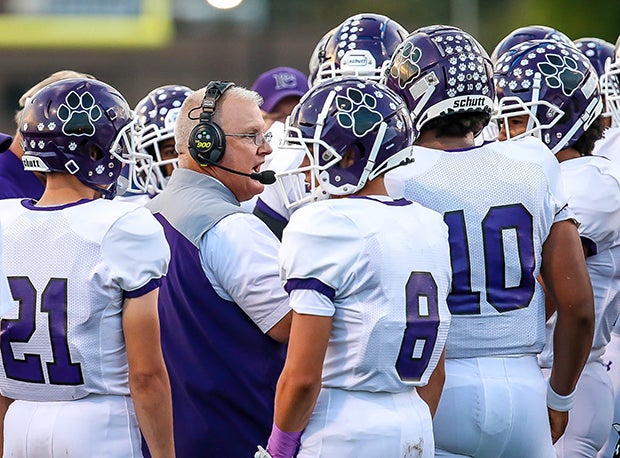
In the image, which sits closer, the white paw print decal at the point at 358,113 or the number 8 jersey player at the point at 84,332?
the number 8 jersey player at the point at 84,332

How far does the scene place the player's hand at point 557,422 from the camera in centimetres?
394

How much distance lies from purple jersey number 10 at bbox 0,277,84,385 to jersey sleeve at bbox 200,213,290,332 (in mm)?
564

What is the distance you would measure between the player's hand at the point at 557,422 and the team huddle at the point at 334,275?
2 centimetres

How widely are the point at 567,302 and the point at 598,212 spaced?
458mm

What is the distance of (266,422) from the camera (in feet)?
12.2

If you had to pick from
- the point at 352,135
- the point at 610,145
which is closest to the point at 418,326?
the point at 352,135

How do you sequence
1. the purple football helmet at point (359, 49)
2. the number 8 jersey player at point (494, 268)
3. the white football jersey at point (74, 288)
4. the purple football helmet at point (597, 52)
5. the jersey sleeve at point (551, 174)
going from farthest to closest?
the purple football helmet at point (597, 52) < the purple football helmet at point (359, 49) < the jersey sleeve at point (551, 174) < the number 8 jersey player at point (494, 268) < the white football jersey at point (74, 288)

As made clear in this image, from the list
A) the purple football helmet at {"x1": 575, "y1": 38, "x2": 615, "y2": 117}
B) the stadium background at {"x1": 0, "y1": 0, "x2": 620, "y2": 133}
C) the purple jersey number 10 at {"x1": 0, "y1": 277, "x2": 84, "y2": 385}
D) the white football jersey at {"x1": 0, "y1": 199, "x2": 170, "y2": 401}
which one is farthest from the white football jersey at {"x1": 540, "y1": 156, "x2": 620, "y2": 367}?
the stadium background at {"x1": 0, "y1": 0, "x2": 620, "y2": 133}

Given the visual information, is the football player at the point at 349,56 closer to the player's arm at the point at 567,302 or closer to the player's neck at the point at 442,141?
the player's neck at the point at 442,141

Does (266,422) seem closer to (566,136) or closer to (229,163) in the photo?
(229,163)

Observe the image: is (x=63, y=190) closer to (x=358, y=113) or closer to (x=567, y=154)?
(x=358, y=113)

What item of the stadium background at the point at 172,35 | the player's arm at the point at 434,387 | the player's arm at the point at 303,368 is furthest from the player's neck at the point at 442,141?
the stadium background at the point at 172,35

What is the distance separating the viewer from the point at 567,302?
3.72 meters

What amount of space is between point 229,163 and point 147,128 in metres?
1.56
